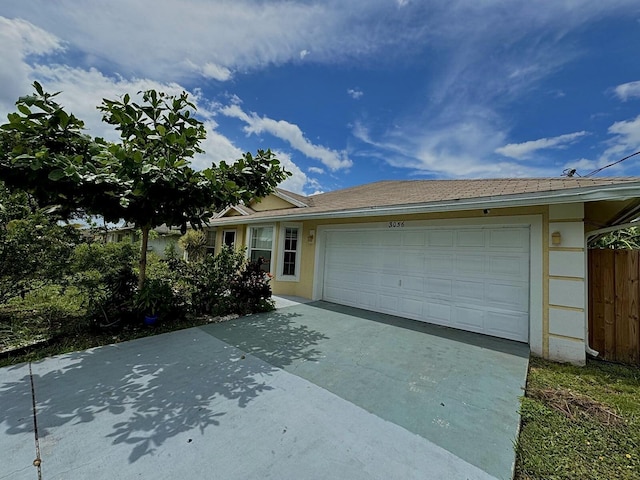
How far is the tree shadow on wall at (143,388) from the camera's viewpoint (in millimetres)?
2566

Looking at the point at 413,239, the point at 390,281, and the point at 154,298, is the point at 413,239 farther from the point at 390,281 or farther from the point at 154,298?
the point at 154,298

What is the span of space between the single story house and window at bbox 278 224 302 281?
0.07m

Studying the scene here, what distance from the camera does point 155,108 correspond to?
5352mm

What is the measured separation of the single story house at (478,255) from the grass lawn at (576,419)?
0.70m

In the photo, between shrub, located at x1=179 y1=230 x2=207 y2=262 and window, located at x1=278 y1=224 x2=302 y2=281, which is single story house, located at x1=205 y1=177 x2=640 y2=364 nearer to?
window, located at x1=278 y1=224 x2=302 y2=281

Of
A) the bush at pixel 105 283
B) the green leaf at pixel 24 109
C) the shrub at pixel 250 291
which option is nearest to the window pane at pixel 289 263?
the shrub at pixel 250 291

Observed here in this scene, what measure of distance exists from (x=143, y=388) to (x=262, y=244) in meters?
7.44

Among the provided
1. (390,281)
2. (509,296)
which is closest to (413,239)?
(390,281)

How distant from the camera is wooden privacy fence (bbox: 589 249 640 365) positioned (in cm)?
460

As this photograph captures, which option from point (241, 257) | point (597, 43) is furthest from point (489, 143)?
point (241, 257)

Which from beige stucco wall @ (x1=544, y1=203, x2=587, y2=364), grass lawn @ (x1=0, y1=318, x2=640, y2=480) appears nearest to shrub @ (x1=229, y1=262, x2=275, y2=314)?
grass lawn @ (x1=0, y1=318, x2=640, y2=480)

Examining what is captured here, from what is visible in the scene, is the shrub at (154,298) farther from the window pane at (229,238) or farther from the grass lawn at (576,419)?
the window pane at (229,238)

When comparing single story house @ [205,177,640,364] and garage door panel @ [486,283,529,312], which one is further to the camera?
garage door panel @ [486,283,529,312]

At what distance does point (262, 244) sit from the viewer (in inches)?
415
